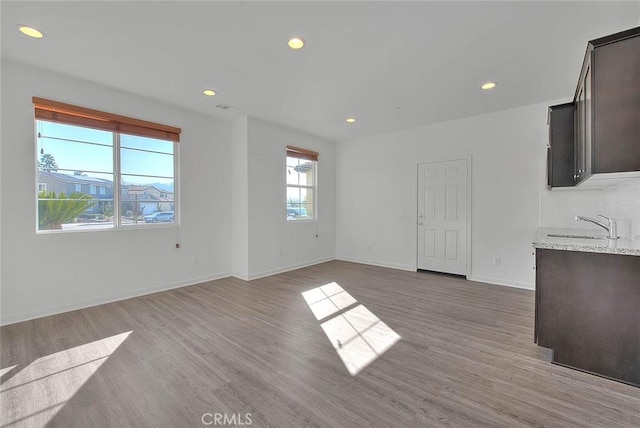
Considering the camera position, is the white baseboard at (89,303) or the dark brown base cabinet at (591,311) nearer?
the dark brown base cabinet at (591,311)

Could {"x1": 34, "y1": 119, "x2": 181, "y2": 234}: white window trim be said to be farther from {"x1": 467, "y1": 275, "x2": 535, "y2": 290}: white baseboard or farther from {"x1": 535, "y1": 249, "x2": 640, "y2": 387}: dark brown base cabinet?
{"x1": 467, "y1": 275, "x2": 535, "y2": 290}: white baseboard

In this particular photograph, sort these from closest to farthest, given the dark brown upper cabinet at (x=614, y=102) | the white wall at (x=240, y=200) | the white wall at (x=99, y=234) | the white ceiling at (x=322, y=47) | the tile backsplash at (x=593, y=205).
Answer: the dark brown upper cabinet at (x=614, y=102), the white ceiling at (x=322, y=47), the tile backsplash at (x=593, y=205), the white wall at (x=99, y=234), the white wall at (x=240, y=200)

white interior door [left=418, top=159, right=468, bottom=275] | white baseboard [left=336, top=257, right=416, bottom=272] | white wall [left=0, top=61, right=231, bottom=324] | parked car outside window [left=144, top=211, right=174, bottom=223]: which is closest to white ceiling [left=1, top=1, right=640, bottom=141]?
white wall [left=0, top=61, right=231, bottom=324]

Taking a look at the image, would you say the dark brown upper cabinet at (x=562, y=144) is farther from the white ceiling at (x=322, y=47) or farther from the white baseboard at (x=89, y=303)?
the white baseboard at (x=89, y=303)

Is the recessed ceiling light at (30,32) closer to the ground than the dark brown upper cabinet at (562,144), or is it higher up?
higher up

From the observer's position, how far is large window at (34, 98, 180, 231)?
126 inches

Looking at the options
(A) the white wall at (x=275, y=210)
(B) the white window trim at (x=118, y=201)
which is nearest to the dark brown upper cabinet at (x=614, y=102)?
(A) the white wall at (x=275, y=210)

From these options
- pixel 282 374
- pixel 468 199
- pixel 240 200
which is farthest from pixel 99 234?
pixel 468 199

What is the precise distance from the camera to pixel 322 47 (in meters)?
2.66

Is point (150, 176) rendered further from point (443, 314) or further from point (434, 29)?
point (443, 314)

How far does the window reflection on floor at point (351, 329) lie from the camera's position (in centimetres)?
235

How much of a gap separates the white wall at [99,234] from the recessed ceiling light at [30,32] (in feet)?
2.71

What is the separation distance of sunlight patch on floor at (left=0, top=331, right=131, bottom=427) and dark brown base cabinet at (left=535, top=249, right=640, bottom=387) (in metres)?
3.54

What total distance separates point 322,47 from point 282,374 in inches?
113
